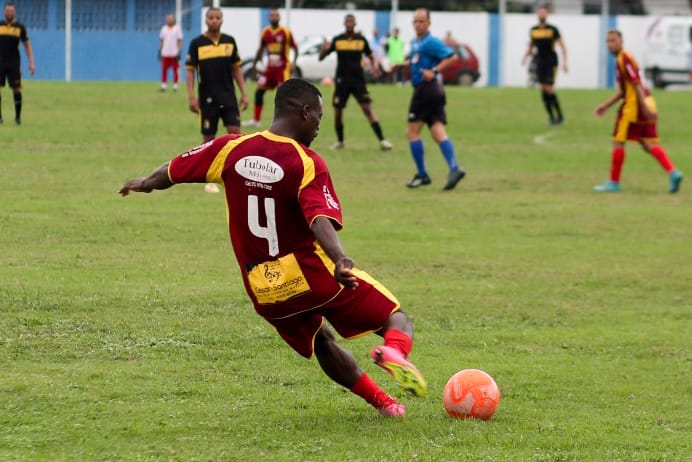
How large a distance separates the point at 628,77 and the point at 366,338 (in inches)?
371

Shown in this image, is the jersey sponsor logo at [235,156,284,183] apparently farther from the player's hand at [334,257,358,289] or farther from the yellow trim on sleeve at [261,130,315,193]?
the player's hand at [334,257,358,289]

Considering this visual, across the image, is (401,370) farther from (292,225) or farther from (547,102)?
(547,102)

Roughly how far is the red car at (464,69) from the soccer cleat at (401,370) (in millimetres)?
38634

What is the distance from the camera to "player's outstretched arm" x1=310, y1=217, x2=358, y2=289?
18.7 ft

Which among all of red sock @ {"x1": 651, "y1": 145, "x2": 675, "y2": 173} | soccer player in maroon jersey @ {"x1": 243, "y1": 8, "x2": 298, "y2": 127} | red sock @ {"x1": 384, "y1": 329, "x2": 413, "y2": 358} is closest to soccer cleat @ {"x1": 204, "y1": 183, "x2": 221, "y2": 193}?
red sock @ {"x1": 651, "y1": 145, "x2": 675, "y2": 173}

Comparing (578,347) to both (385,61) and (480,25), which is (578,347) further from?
(480,25)

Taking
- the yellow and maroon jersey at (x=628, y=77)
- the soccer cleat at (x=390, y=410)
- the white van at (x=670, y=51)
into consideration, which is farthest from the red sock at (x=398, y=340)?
the white van at (x=670, y=51)

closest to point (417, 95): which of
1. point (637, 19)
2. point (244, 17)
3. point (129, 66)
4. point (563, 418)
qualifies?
point (563, 418)

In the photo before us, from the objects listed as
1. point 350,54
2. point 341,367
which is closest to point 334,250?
point 341,367

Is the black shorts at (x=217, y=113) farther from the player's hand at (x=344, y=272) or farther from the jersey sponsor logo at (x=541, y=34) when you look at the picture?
the jersey sponsor logo at (x=541, y=34)

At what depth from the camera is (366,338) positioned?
8.96 metres

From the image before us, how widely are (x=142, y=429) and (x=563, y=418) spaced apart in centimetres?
226

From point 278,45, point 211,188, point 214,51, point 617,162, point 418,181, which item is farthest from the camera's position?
point 278,45

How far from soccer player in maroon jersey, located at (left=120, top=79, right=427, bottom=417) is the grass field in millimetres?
571
